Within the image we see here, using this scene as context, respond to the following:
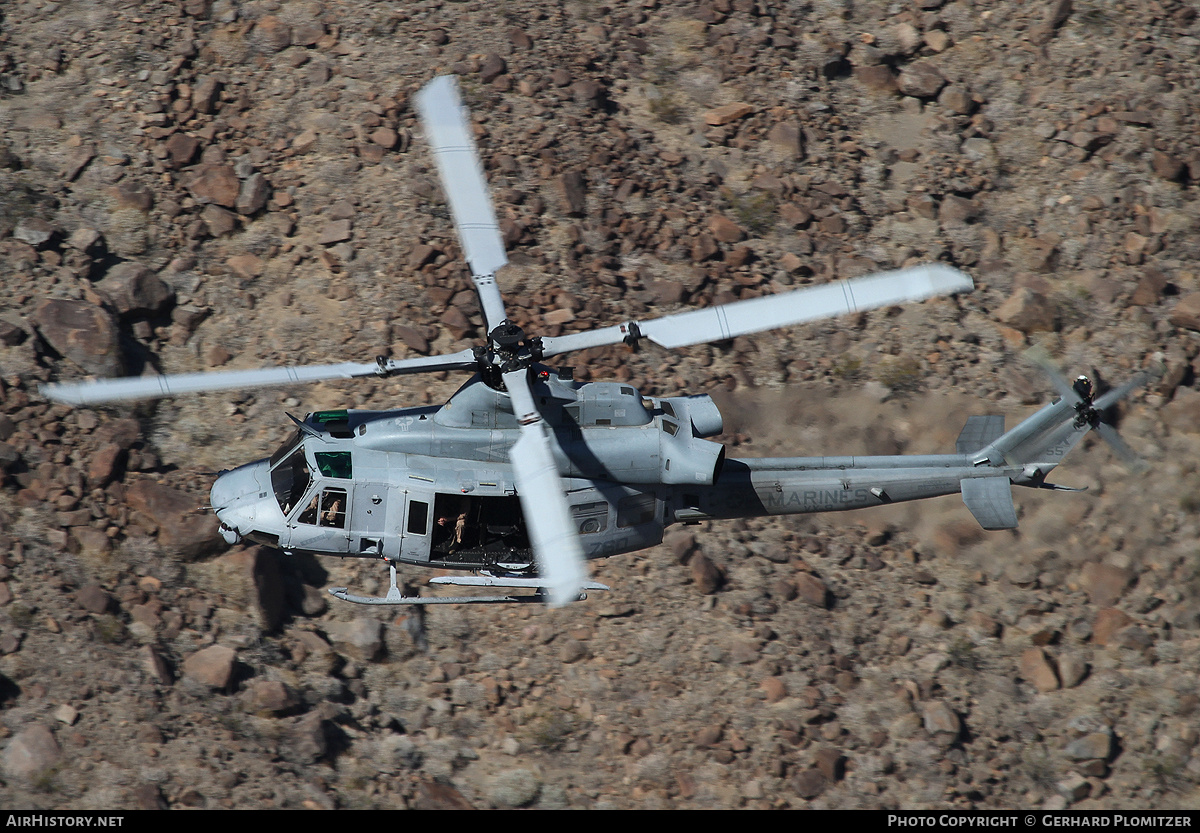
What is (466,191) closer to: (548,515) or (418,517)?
(418,517)

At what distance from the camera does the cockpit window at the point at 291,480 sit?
12734 millimetres

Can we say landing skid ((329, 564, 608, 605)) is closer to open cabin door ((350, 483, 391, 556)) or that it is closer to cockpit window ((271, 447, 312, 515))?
open cabin door ((350, 483, 391, 556))

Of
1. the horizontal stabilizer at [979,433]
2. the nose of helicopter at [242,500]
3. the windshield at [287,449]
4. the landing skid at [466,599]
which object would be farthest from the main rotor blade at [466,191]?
the horizontal stabilizer at [979,433]

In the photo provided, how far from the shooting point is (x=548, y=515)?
9406 millimetres

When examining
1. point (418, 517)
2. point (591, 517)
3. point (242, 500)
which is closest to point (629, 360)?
point (591, 517)

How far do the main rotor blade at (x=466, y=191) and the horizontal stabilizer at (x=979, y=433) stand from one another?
22.9ft

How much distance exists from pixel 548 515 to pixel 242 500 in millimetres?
5422

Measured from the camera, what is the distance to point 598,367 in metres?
18.0

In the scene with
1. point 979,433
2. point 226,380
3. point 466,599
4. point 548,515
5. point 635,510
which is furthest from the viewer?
point 979,433

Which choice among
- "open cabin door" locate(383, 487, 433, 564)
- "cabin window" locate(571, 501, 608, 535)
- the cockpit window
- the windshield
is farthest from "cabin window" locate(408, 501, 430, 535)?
"cabin window" locate(571, 501, 608, 535)

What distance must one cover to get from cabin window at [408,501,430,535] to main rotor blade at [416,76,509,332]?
2494mm

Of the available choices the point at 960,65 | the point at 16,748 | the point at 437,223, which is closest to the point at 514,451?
the point at 16,748

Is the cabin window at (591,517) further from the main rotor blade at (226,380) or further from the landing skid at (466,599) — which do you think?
the main rotor blade at (226,380)

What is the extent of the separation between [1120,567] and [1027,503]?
5.96ft
